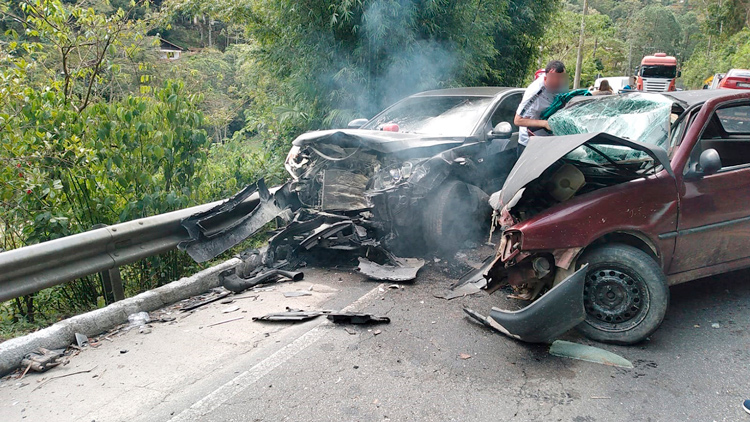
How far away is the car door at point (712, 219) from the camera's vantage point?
12.6 ft

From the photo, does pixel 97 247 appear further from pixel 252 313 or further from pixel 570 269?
pixel 570 269

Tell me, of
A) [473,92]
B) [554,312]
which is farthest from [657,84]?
[554,312]

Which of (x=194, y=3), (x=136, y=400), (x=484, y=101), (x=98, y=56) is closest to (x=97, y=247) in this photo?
(x=136, y=400)

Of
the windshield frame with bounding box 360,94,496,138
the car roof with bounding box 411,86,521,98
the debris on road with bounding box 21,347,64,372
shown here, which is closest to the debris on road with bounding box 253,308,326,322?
the debris on road with bounding box 21,347,64,372

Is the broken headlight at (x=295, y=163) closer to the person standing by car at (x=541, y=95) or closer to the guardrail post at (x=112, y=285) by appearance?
the guardrail post at (x=112, y=285)

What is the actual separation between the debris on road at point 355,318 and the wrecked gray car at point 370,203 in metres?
0.88

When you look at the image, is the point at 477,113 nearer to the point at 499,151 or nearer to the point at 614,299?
the point at 499,151

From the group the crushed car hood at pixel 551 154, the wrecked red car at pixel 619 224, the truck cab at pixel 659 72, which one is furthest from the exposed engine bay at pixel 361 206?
the truck cab at pixel 659 72

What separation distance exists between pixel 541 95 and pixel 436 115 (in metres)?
1.34

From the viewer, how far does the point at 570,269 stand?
11.7 feet

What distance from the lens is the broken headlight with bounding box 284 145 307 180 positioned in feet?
19.4

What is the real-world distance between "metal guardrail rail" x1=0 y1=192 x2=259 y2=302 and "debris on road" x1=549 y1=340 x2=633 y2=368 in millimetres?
3499

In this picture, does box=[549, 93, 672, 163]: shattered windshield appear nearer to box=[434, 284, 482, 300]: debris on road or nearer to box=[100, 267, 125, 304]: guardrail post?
box=[434, 284, 482, 300]: debris on road

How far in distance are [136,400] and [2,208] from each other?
2.67 meters
